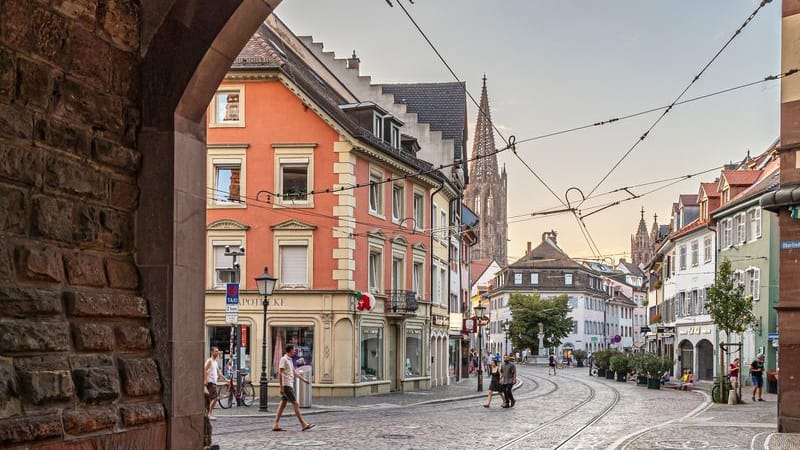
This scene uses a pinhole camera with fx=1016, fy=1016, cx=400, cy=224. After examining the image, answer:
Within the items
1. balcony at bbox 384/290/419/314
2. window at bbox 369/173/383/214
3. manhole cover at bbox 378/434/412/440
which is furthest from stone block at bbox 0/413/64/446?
balcony at bbox 384/290/419/314

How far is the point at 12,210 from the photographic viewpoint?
5160 millimetres

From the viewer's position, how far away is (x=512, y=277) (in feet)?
373

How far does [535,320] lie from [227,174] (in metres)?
66.2

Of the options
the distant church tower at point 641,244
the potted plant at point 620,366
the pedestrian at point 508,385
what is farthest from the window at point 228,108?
the distant church tower at point 641,244

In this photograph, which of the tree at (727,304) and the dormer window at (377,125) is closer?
the tree at (727,304)

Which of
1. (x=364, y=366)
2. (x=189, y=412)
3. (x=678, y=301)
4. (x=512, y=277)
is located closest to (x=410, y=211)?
A: (x=364, y=366)

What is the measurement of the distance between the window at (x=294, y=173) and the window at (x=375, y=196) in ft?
9.46

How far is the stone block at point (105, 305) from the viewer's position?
5598mm

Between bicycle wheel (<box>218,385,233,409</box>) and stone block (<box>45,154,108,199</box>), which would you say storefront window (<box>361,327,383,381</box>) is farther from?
stone block (<box>45,154,108,199</box>)

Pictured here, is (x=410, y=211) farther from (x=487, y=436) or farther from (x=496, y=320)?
(x=496, y=320)

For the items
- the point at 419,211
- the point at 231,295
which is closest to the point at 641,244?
the point at 419,211

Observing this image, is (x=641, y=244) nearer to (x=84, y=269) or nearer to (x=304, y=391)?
(x=304, y=391)

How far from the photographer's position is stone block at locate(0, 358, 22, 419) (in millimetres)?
4924

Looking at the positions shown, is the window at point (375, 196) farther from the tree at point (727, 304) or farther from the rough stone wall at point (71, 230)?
the rough stone wall at point (71, 230)
